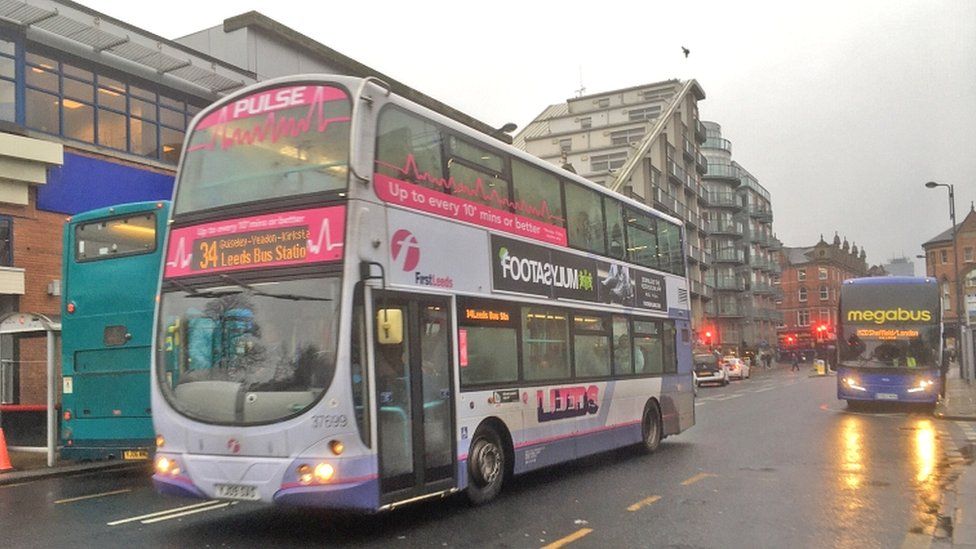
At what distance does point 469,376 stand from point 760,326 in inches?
3566

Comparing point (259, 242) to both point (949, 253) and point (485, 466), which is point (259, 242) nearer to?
point (485, 466)

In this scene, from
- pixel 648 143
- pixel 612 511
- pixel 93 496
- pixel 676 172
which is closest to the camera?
pixel 612 511

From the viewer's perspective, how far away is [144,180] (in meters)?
21.8

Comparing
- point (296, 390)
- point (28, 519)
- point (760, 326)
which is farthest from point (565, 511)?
point (760, 326)

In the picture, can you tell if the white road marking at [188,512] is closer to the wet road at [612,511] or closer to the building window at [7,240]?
the wet road at [612,511]

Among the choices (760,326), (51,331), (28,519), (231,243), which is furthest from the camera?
(760,326)

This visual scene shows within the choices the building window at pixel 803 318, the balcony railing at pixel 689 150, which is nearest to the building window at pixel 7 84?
the balcony railing at pixel 689 150

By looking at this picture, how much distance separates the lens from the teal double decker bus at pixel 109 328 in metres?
11.9

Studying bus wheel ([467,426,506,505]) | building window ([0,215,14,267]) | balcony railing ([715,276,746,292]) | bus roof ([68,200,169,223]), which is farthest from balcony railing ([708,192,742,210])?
bus wheel ([467,426,506,505])

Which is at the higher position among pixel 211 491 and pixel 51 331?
pixel 51 331

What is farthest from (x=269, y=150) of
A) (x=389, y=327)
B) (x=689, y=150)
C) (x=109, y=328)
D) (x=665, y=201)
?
(x=689, y=150)

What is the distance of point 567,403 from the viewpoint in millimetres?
10977

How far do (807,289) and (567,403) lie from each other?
4345 inches

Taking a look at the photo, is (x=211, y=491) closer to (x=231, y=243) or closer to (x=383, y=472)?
(x=383, y=472)
